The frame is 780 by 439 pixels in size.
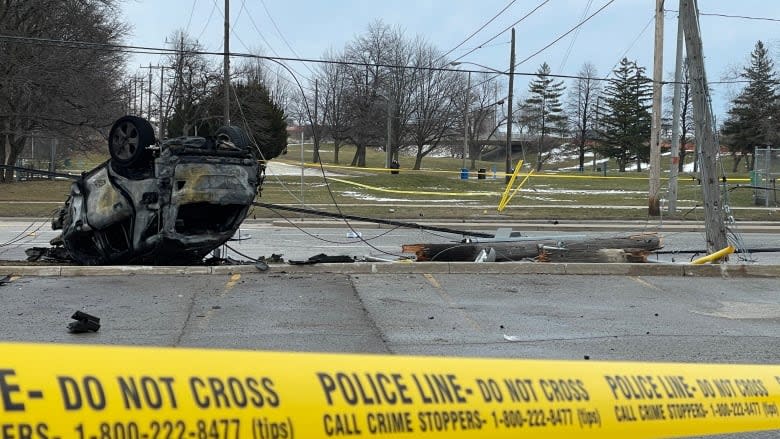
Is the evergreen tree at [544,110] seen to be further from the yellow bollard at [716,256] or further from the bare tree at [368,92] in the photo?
the yellow bollard at [716,256]

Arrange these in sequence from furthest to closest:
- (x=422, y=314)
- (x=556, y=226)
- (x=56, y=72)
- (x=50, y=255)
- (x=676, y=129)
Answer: (x=56, y=72) → (x=676, y=129) → (x=556, y=226) → (x=50, y=255) → (x=422, y=314)

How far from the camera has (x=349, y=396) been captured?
2295mm

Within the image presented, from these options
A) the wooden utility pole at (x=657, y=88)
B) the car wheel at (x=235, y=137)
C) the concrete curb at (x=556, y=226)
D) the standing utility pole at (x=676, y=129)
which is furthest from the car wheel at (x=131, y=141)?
the standing utility pole at (x=676, y=129)

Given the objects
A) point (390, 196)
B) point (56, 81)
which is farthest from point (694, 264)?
point (56, 81)

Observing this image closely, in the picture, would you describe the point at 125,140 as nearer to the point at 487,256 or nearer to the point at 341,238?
the point at 487,256

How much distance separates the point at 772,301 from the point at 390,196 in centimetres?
2257

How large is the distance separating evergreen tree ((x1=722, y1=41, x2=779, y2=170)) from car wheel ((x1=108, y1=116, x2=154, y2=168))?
61.5m

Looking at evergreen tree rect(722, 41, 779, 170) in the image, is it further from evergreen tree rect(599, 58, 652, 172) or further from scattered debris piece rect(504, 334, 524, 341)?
scattered debris piece rect(504, 334, 524, 341)

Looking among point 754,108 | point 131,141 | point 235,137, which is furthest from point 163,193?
point 754,108

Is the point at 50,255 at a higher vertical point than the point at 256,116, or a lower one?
lower

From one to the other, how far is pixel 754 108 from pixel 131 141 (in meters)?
66.7

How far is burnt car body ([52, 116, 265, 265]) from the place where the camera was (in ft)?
27.3

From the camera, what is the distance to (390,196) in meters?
30.9

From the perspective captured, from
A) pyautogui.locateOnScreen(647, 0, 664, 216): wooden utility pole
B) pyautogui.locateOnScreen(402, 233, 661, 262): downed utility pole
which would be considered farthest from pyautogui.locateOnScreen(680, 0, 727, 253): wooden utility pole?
pyautogui.locateOnScreen(647, 0, 664, 216): wooden utility pole
